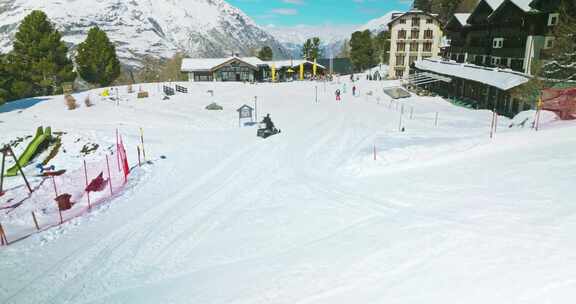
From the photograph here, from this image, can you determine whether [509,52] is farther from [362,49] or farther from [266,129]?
[362,49]

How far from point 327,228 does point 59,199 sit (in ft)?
37.5

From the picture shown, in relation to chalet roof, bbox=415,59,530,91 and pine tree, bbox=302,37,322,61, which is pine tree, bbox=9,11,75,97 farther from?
pine tree, bbox=302,37,322,61

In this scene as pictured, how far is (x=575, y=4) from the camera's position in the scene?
27.3 metres

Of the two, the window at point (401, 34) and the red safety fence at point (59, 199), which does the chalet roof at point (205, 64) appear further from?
the red safety fence at point (59, 199)

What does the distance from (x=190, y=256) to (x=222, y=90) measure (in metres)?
40.8

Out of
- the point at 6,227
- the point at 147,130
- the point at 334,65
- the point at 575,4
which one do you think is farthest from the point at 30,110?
the point at 334,65

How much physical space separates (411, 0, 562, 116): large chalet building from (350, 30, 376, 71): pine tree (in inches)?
1190

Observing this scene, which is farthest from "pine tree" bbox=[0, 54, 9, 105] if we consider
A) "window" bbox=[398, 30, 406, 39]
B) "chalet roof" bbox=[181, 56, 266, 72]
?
"window" bbox=[398, 30, 406, 39]

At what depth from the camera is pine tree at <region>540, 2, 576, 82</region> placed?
25.1 metres

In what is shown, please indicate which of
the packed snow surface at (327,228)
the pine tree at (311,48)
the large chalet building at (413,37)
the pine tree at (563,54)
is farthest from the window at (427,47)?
the packed snow surface at (327,228)

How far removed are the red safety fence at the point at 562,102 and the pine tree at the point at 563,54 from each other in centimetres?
694

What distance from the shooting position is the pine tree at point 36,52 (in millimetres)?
45531

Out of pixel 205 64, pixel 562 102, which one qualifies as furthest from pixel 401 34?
pixel 562 102

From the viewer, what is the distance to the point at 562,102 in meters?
20.1
